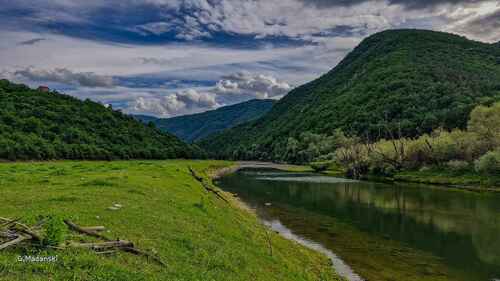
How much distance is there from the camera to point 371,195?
81.2m

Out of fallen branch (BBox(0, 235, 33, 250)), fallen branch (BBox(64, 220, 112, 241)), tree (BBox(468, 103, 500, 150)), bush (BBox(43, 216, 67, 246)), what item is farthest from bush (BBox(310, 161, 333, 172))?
fallen branch (BBox(0, 235, 33, 250))

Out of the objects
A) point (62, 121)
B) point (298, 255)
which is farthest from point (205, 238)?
point (62, 121)

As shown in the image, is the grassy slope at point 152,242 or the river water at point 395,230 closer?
the grassy slope at point 152,242

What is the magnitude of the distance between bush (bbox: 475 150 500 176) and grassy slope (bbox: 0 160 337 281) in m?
86.2

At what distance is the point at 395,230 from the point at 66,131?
367ft

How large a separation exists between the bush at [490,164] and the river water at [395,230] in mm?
21922

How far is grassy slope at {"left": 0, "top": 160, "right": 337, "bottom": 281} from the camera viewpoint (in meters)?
13.7

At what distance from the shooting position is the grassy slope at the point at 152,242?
45.1 feet

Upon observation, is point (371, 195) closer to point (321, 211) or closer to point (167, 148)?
point (321, 211)

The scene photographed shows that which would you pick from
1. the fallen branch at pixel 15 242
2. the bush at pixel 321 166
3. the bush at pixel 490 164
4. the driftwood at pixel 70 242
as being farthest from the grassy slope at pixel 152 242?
the bush at pixel 321 166

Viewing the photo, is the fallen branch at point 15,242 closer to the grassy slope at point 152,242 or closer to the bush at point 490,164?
the grassy slope at point 152,242

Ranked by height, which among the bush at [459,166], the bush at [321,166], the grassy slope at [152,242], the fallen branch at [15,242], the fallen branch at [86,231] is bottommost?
the bush at [321,166]

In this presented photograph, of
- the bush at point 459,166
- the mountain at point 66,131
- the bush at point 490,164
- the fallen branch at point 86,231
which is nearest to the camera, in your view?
the fallen branch at point 86,231

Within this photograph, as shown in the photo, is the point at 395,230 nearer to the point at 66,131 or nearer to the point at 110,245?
the point at 110,245
